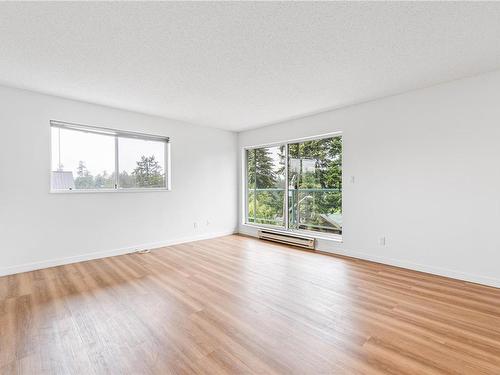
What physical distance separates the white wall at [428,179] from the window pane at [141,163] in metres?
3.24

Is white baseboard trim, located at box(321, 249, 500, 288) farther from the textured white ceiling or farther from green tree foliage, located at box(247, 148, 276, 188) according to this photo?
the textured white ceiling

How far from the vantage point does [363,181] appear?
12.9ft

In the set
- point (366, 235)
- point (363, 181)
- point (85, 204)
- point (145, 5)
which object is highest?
point (145, 5)

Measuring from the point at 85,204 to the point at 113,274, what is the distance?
50.7 inches

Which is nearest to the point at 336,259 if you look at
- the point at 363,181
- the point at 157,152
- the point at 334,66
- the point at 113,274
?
the point at 363,181

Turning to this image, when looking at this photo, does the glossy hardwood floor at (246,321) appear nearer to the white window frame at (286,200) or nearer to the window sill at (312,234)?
the window sill at (312,234)

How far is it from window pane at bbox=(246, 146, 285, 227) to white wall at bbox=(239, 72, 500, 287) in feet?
4.76

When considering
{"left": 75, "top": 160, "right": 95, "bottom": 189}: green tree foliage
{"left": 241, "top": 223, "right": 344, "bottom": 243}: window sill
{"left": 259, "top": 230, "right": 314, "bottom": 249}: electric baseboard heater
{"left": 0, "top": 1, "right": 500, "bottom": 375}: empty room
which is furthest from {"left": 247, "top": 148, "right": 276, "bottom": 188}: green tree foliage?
{"left": 75, "top": 160, "right": 95, "bottom": 189}: green tree foliage

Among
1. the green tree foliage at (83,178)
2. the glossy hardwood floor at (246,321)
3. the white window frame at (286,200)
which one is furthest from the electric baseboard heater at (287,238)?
the green tree foliage at (83,178)

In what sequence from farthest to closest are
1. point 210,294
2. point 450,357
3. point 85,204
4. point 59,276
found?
point 85,204, point 59,276, point 210,294, point 450,357

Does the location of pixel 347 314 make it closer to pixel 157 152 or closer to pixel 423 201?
pixel 423 201

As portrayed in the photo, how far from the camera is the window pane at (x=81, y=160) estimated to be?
3.70m

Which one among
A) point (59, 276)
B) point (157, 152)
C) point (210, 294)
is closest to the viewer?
point (210, 294)

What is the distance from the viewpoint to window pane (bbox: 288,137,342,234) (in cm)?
441
